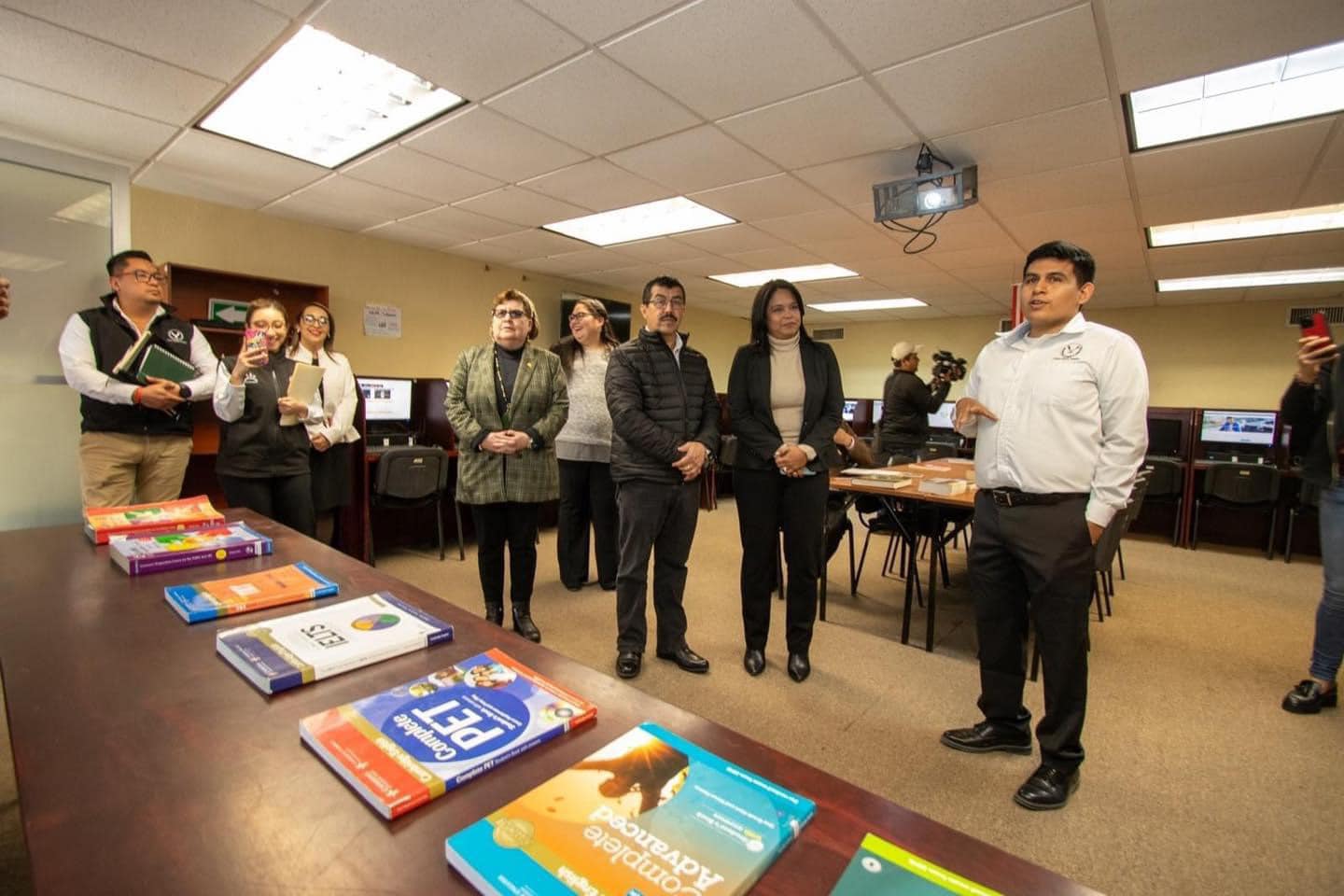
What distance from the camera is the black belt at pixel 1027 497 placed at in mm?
1635

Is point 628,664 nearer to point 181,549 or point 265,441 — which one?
point 181,549

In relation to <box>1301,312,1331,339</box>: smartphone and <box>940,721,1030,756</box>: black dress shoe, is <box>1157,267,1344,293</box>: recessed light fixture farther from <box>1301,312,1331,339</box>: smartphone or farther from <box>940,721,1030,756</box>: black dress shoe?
<box>940,721,1030,756</box>: black dress shoe

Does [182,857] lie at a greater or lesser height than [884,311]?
lesser

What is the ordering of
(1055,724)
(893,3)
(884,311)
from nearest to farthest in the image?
(1055,724), (893,3), (884,311)

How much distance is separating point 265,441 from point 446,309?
3476 millimetres

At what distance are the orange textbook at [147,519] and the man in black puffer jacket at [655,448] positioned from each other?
127 cm

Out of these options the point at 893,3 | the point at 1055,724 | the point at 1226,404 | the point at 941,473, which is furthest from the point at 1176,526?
the point at 893,3

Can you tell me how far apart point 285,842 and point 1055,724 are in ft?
6.32

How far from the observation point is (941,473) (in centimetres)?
360

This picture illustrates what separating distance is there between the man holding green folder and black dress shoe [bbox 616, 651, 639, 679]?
193 cm

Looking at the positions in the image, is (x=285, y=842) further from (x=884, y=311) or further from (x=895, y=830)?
(x=884, y=311)

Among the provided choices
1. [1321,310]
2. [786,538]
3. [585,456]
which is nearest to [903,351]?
[585,456]

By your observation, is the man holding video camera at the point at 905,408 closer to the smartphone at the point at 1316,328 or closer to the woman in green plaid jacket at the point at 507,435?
the smartphone at the point at 1316,328

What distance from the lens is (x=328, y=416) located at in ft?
10.9
